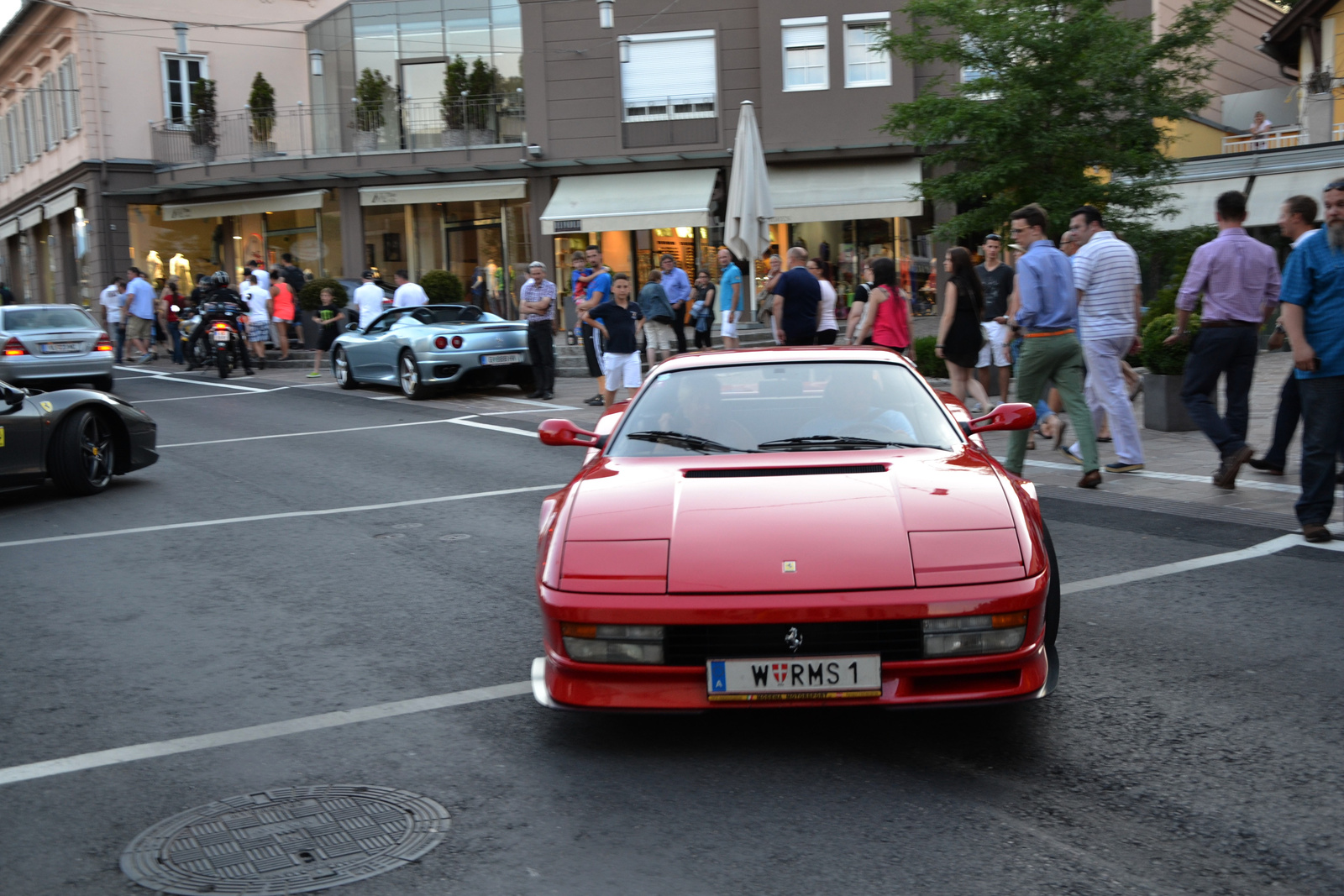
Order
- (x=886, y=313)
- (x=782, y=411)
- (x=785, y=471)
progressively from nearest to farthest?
(x=785, y=471) → (x=782, y=411) → (x=886, y=313)

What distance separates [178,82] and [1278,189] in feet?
97.1

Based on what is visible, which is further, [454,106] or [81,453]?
[454,106]

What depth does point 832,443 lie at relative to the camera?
4930 millimetres

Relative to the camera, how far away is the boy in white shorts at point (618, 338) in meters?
14.5

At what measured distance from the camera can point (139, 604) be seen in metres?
6.46

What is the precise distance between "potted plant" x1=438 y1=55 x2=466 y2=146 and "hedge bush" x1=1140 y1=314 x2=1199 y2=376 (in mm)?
23440

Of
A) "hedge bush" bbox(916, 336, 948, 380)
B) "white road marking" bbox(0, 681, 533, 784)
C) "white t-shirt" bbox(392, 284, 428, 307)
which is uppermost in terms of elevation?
"white t-shirt" bbox(392, 284, 428, 307)

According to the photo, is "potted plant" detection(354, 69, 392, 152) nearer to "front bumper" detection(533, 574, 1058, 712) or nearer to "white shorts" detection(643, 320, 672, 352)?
"white shorts" detection(643, 320, 672, 352)

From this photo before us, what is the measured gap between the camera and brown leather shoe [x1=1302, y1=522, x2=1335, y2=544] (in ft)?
22.8

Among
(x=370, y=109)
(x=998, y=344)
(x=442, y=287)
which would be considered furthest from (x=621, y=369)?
(x=370, y=109)

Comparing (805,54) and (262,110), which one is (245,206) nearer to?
(262,110)

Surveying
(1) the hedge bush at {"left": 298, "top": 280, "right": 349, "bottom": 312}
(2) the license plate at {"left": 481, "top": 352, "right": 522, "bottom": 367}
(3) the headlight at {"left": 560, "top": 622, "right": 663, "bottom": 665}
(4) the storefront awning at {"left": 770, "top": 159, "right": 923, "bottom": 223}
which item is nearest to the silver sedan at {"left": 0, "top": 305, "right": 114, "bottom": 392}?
(2) the license plate at {"left": 481, "top": 352, "right": 522, "bottom": 367}

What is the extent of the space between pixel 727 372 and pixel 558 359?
629 inches

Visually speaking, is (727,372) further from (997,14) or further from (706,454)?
(997,14)
